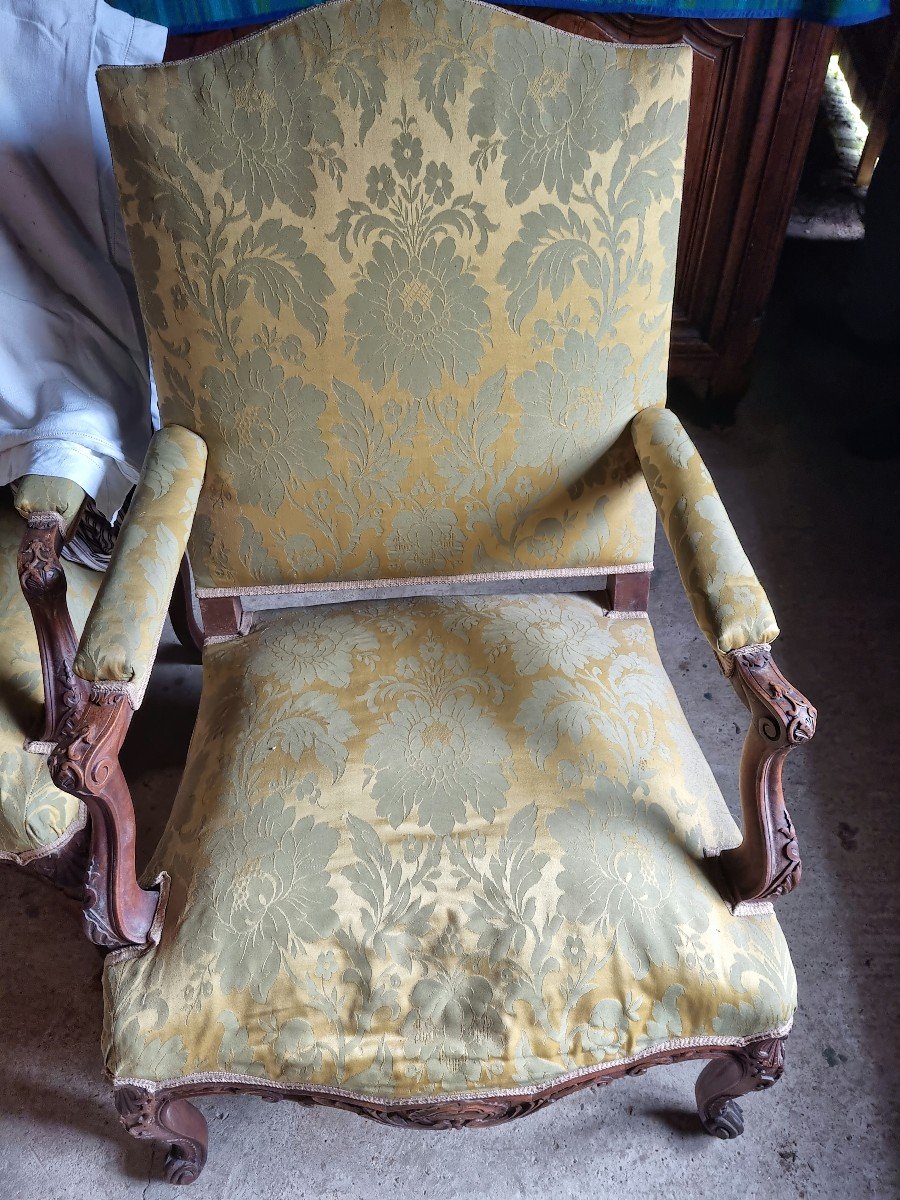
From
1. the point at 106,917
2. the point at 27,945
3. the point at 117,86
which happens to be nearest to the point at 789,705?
the point at 106,917

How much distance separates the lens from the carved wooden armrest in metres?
0.69

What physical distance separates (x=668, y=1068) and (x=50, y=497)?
1022 millimetres

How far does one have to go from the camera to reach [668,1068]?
1.10 meters

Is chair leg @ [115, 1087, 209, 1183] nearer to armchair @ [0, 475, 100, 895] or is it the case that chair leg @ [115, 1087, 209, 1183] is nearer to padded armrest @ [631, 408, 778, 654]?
armchair @ [0, 475, 100, 895]

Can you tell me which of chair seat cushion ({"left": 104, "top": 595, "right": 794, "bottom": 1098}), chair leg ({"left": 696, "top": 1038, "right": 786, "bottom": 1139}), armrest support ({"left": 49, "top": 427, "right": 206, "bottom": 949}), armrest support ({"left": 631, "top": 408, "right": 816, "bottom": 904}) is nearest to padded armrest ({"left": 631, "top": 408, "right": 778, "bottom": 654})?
armrest support ({"left": 631, "top": 408, "right": 816, "bottom": 904})

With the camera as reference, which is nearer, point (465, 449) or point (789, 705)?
point (789, 705)

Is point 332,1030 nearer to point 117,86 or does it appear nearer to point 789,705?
point 789,705

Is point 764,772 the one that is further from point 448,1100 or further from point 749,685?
point 448,1100

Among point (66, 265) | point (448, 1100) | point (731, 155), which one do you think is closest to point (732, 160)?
point (731, 155)

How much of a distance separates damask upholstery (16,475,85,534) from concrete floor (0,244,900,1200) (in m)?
0.55

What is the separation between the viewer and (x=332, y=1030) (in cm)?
74

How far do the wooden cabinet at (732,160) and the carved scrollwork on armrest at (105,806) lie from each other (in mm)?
1125

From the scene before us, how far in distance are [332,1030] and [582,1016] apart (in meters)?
0.21

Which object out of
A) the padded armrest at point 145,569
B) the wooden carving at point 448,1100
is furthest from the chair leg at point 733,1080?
the padded armrest at point 145,569
